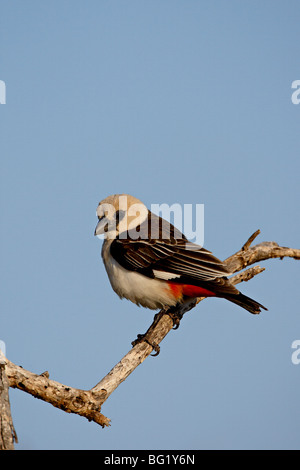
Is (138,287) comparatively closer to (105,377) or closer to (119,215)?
(119,215)

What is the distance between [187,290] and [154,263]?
22.6 inches

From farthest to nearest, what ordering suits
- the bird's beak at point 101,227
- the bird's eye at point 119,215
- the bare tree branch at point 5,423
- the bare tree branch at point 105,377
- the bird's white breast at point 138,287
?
the bird's eye at point 119,215 → the bird's beak at point 101,227 → the bird's white breast at point 138,287 → the bare tree branch at point 105,377 → the bare tree branch at point 5,423

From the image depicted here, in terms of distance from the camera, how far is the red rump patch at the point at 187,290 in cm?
742

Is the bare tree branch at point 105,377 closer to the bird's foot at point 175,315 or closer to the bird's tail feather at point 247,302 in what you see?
the bird's foot at point 175,315

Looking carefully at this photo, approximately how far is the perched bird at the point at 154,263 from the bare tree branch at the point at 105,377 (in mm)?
423

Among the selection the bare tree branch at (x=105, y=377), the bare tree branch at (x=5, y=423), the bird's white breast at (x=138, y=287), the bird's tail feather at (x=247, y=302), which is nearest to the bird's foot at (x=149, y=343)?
the bare tree branch at (x=105, y=377)

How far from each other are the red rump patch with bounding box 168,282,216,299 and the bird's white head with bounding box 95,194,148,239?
1.19 m

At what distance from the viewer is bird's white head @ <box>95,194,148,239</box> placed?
827 cm

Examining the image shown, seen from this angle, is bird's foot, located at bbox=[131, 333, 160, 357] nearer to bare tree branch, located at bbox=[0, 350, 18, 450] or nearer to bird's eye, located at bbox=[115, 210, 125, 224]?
bird's eye, located at bbox=[115, 210, 125, 224]
